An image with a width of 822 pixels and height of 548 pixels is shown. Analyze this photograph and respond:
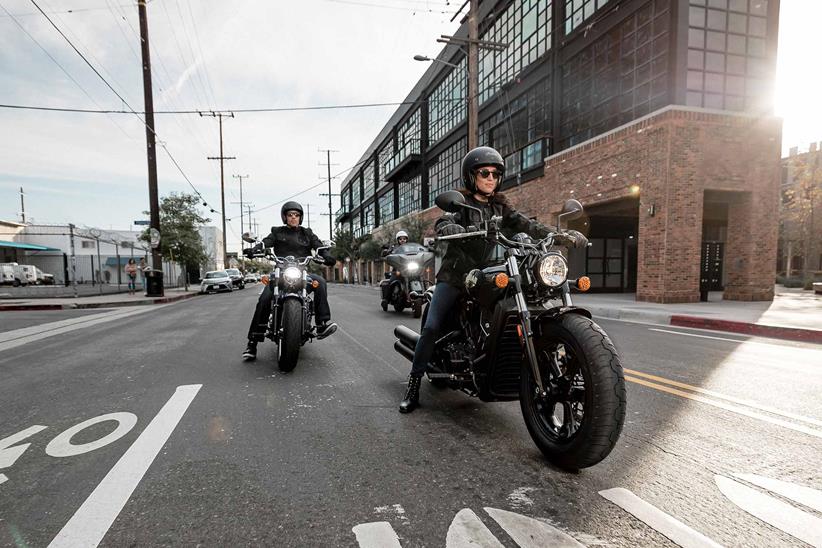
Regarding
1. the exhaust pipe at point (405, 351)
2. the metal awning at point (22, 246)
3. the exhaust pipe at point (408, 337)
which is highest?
the metal awning at point (22, 246)

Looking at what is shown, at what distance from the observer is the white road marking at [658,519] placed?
1.58m

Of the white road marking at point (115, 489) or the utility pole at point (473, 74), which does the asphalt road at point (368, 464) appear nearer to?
the white road marking at point (115, 489)

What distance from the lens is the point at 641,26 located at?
14.4 meters

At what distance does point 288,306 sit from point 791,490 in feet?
13.4

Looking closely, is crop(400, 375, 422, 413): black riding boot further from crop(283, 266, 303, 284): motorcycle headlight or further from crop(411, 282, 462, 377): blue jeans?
crop(283, 266, 303, 284): motorcycle headlight

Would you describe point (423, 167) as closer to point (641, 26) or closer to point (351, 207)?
point (641, 26)

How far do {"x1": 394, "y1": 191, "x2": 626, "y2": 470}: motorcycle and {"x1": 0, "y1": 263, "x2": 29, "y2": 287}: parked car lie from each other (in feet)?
142

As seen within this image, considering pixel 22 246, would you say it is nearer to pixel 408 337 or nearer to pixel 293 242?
pixel 293 242

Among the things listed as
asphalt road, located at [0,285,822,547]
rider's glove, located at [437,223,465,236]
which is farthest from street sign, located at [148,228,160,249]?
rider's glove, located at [437,223,465,236]

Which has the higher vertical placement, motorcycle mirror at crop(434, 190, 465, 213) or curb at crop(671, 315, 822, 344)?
motorcycle mirror at crop(434, 190, 465, 213)

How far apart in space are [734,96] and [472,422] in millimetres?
16613

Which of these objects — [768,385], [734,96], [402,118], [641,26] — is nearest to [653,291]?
[734,96]

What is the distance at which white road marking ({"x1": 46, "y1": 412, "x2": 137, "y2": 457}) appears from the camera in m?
2.44

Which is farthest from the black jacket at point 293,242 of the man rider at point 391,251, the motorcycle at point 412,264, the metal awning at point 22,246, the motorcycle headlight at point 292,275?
the metal awning at point 22,246
